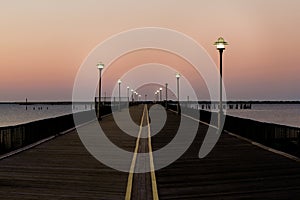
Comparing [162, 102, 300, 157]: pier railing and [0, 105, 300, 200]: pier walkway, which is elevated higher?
[162, 102, 300, 157]: pier railing

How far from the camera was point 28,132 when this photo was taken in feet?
55.4

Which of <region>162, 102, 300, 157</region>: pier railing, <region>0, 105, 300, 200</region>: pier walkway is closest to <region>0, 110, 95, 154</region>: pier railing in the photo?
<region>0, 105, 300, 200</region>: pier walkway

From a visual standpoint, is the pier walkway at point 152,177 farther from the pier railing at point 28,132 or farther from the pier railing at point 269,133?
the pier railing at point 28,132

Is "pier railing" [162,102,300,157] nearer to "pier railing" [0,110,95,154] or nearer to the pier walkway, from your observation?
the pier walkway

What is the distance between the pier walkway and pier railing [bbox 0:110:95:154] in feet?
3.03

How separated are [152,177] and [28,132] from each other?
8489 millimetres

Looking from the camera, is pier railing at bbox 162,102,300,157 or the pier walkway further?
pier railing at bbox 162,102,300,157

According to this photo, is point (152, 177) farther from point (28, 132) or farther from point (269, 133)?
point (28, 132)

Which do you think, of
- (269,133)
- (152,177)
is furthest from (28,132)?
(269,133)

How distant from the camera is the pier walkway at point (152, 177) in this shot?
27.2 ft

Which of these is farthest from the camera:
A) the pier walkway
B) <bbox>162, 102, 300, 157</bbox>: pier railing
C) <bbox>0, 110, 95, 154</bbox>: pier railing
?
<bbox>0, 110, 95, 154</bbox>: pier railing

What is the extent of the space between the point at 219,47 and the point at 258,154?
8.25m

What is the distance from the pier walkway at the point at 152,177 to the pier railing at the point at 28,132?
924 mm

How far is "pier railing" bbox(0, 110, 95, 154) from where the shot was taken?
48.1 ft
